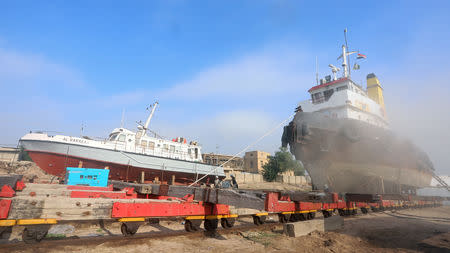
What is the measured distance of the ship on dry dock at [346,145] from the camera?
526 inches

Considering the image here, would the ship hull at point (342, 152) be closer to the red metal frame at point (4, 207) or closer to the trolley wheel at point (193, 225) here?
the trolley wheel at point (193, 225)

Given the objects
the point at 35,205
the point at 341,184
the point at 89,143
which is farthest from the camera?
the point at 89,143

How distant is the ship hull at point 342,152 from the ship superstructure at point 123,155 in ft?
20.9

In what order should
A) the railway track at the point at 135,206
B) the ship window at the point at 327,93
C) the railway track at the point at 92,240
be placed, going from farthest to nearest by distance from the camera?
the ship window at the point at 327,93
the railway track at the point at 92,240
the railway track at the point at 135,206

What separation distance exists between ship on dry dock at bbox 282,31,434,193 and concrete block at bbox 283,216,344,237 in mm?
Answer: 6506

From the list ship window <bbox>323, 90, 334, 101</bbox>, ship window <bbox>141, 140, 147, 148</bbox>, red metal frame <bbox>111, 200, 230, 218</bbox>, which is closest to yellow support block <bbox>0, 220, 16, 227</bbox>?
red metal frame <bbox>111, 200, 230, 218</bbox>

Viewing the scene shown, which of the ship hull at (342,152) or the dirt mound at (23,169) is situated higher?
the ship hull at (342,152)

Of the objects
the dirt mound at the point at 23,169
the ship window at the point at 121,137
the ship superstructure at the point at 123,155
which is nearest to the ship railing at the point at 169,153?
the ship superstructure at the point at 123,155

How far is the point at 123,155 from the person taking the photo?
681 inches

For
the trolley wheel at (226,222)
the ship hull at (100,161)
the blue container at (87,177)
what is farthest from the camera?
the ship hull at (100,161)

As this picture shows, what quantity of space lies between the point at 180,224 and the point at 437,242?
6.61 m

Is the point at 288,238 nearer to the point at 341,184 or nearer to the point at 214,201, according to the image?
the point at 214,201

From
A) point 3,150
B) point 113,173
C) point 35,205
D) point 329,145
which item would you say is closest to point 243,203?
point 35,205

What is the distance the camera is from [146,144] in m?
19.3
